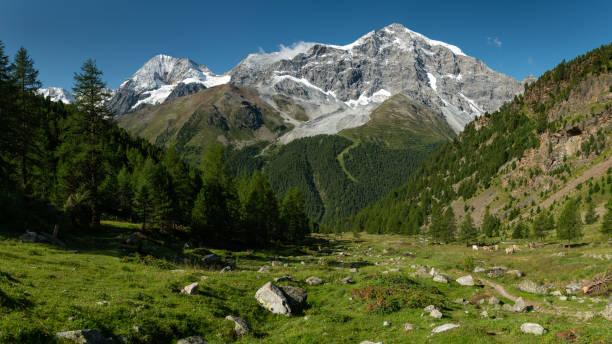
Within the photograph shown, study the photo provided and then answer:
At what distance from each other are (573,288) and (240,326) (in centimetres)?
2916

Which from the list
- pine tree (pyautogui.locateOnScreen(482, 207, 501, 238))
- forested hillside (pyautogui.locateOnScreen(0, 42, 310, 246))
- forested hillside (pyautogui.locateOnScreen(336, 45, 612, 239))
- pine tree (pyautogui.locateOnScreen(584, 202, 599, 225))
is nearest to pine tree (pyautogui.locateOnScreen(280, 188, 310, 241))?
forested hillside (pyautogui.locateOnScreen(0, 42, 310, 246))

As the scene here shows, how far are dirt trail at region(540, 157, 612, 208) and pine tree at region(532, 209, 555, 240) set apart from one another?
674cm

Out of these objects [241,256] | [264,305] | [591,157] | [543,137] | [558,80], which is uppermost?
[558,80]

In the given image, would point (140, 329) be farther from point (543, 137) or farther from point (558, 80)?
point (558, 80)

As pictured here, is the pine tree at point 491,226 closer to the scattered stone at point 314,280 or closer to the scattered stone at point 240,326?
the scattered stone at point 314,280

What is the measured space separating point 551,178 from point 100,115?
133 metres

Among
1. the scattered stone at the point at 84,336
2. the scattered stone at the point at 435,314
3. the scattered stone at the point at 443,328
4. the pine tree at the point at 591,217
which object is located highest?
the pine tree at the point at 591,217

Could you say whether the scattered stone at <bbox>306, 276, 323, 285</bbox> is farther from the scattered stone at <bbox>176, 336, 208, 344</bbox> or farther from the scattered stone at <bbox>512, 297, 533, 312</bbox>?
the scattered stone at <bbox>512, 297, 533, 312</bbox>

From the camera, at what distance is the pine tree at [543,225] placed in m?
69.7

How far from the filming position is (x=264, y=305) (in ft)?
67.4

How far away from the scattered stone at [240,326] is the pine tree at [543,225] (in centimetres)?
7746

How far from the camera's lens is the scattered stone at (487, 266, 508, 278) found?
3656 centimetres

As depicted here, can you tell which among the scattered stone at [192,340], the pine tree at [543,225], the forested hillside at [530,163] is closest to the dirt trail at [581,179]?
the forested hillside at [530,163]

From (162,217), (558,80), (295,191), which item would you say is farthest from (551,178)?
(162,217)
